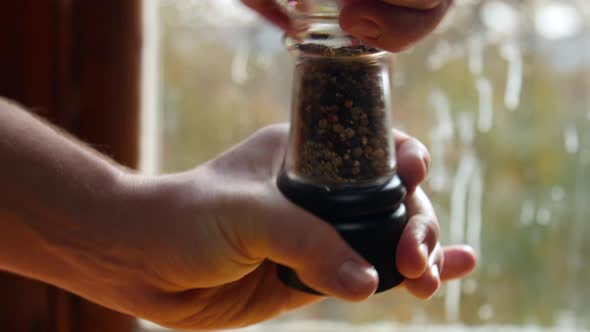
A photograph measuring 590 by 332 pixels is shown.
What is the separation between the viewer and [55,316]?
4.00ft

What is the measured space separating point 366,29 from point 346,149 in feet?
0.35

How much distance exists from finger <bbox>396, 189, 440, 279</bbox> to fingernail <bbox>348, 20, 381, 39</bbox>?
18 centimetres

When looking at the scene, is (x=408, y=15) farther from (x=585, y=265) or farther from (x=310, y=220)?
(x=585, y=265)

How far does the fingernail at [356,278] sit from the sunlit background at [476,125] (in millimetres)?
710

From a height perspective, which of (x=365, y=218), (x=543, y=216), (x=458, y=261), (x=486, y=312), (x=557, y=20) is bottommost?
(x=486, y=312)

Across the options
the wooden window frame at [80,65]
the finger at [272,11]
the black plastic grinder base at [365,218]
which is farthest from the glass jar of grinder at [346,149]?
the wooden window frame at [80,65]

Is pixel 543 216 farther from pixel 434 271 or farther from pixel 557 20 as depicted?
pixel 434 271

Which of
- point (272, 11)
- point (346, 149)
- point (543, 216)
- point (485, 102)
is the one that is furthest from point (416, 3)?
point (543, 216)

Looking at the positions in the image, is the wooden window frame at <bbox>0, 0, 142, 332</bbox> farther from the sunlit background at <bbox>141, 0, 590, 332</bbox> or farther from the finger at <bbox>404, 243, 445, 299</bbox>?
the finger at <bbox>404, 243, 445, 299</bbox>

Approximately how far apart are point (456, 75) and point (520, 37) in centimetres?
13

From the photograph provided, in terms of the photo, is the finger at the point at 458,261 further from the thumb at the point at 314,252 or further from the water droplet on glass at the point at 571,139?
the water droplet on glass at the point at 571,139

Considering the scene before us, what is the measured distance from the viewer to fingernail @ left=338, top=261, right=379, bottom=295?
56cm

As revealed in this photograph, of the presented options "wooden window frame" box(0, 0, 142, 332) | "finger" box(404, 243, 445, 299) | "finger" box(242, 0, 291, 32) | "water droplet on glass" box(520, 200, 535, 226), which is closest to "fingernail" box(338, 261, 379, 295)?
"finger" box(404, 243, 445, 299)

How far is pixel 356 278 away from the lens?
0.57 m
